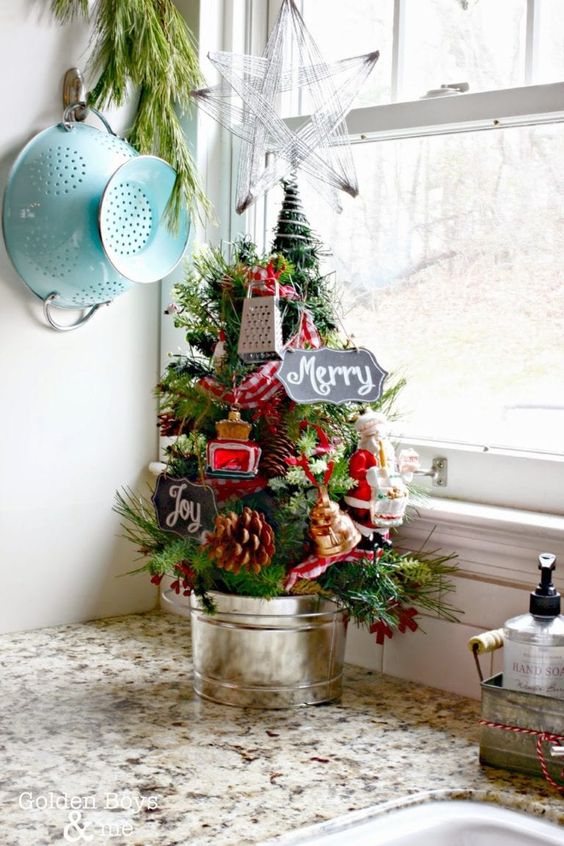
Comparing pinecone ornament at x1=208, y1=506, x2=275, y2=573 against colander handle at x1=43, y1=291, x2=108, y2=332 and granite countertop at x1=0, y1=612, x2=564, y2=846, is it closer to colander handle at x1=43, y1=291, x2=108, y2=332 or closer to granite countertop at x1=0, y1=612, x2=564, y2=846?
granite countertop at x1=0, y1=612, x2=564, y2=846

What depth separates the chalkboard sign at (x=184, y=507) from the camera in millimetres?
1208

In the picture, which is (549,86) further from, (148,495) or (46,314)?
(148,495)

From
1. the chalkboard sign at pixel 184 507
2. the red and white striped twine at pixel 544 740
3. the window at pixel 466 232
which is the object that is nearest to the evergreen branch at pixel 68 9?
the window at pixel 466 232

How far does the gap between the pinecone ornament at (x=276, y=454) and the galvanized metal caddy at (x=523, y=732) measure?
1.09 ft

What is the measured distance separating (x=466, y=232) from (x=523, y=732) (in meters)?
0.65

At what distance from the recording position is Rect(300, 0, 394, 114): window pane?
1.47 meters

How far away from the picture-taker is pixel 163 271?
5.09 feet

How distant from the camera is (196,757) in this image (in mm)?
1088

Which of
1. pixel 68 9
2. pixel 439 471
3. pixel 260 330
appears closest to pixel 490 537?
pixel 439 471

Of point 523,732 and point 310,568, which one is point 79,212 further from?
point 523,732

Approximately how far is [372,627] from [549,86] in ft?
2.26

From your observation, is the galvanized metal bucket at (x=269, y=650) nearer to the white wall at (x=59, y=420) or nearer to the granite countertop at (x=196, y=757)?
the granite countertop at (x=196, y=757)

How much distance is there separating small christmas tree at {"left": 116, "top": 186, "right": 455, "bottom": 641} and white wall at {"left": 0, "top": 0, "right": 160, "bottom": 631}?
30cm

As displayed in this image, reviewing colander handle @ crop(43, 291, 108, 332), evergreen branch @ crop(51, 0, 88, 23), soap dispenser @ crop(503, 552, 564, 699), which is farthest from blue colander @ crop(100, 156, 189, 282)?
soap dispenser @ crop(503, 552, 564, 699)
